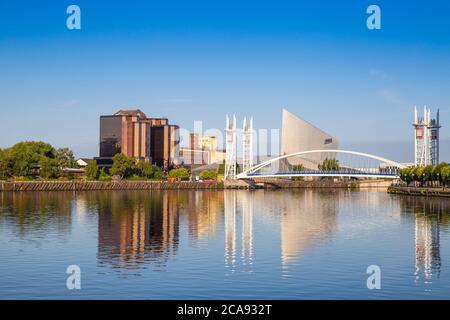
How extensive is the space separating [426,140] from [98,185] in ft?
152

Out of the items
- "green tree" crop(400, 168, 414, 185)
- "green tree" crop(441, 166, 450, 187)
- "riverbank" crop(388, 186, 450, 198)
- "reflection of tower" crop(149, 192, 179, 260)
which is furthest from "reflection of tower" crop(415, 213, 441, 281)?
"green tree" crop(400, 168, 414, 185)

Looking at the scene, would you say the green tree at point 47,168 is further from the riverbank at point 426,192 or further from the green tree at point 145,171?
the riverbank at point 426,192

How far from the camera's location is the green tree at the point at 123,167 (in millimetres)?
109875

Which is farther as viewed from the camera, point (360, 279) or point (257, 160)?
point (257, 160)

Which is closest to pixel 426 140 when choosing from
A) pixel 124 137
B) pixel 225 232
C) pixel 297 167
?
pixel 297 167

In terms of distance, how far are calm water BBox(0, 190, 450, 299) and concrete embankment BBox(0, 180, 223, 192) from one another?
5277 centimetres

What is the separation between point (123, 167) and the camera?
11000 centimetres

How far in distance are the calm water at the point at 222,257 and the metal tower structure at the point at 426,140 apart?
201 ft

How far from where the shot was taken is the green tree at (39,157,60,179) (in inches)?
3802

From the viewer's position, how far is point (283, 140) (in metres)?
140

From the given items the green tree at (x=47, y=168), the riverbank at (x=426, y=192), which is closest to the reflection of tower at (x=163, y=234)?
the riverbank at (x=426, y=192)
